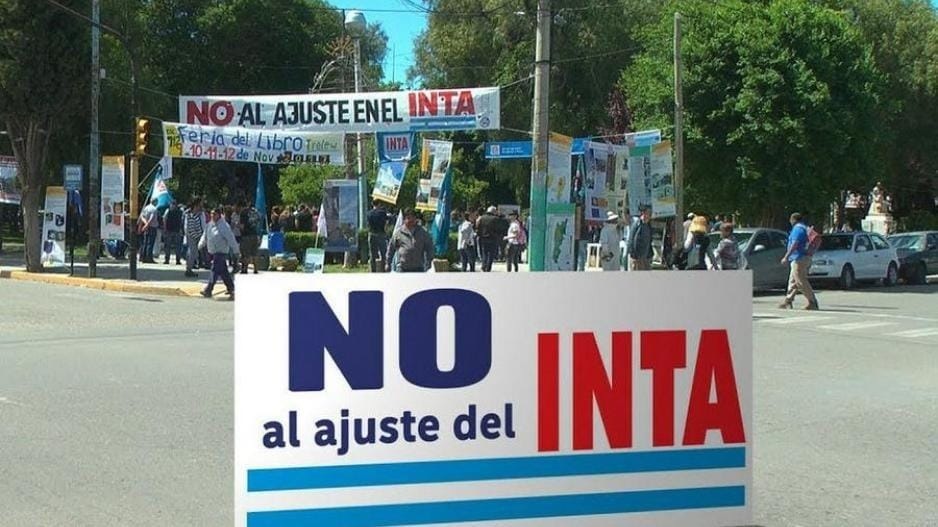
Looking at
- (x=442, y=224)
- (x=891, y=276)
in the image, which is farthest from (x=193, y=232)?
(x=891, y=276)

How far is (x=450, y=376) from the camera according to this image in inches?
135

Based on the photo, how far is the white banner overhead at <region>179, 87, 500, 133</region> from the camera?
862 inches

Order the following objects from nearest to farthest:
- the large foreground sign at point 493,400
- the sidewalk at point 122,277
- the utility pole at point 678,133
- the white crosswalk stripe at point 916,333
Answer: the large foreground sign at point 493,400 < the white crosswalk stripe at point 916,333 < the sidewalk at point 122,277 < the utility pole at point 678,133

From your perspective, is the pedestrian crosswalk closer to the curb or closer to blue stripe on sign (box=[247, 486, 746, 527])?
the curb

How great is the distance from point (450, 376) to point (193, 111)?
811 inches

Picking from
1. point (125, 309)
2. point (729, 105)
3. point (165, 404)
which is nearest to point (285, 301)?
point (165, 404)

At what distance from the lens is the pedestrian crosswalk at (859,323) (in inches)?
655

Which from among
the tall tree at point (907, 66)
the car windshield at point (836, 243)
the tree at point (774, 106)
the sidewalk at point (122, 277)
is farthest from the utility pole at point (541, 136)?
the tall tree at point (907, 66)

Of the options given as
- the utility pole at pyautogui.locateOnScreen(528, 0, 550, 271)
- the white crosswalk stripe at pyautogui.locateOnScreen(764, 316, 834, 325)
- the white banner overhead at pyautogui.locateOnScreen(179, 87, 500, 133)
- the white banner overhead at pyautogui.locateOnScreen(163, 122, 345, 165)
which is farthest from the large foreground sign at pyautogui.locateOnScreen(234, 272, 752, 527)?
the white banner overhead at pyautogui.locateOnScreen(163, 122, 345, 165)

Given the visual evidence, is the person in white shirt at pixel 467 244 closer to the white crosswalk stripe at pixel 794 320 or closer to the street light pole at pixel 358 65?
the street light pole at pixel 358 65

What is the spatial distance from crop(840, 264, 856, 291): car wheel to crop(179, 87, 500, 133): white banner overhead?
1097cm

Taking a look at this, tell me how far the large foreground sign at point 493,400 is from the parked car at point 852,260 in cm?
2507

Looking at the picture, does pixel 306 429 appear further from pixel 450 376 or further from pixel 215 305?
pixel 215 305

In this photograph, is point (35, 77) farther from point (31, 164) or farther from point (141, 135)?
point (141, 135)
